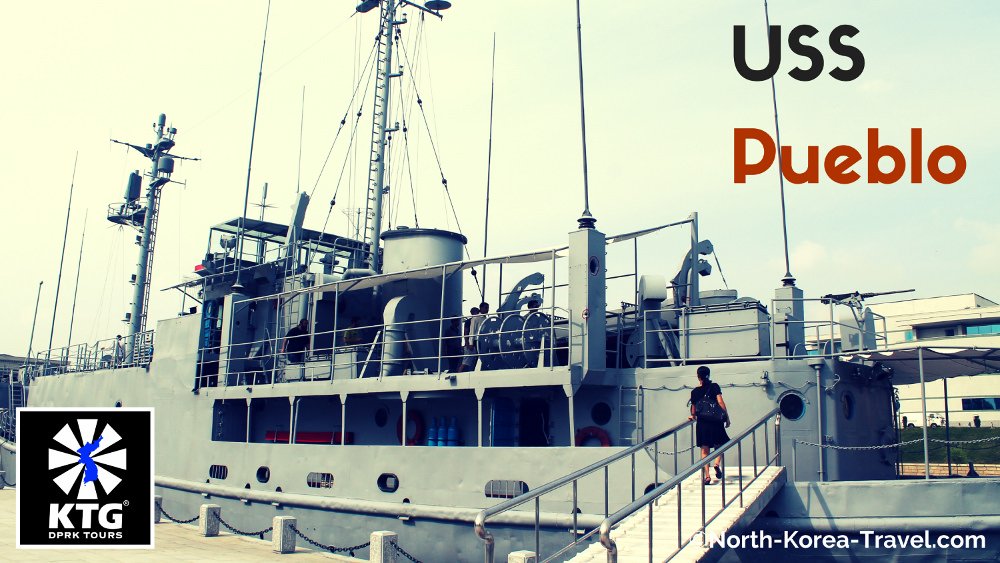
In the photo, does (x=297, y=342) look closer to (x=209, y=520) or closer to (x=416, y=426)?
(x=209, y=520)

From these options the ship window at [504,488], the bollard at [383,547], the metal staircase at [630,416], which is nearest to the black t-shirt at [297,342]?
the bollard at [383,547]

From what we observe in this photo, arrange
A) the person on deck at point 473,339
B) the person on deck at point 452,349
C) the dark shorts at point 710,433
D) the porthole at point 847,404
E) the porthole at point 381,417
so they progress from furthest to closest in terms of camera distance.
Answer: the porthole at point 381,417 → the person on deck at point 452,349 → the person on deck at point 473,339 → the porthole at point 847,404 → the dark shorts at point 710,433

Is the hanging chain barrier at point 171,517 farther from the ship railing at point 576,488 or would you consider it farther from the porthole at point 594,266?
the porthole at point 594,266

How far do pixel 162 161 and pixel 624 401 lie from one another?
22478mm

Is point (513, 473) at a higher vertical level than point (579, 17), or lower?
lower

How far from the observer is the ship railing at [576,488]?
791 cm

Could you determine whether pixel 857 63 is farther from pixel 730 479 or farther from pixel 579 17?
pixel 730 479

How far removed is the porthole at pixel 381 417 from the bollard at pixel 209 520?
3.64 meters

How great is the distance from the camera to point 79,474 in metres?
10.4

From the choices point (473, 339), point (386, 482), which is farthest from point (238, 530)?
point (473, 339)

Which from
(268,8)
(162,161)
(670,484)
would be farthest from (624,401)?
(162,161)

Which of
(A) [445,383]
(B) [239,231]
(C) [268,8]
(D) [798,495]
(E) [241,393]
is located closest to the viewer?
(D) [798,495]

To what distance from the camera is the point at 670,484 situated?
8281 millimetres

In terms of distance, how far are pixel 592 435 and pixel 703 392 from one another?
2.28m
